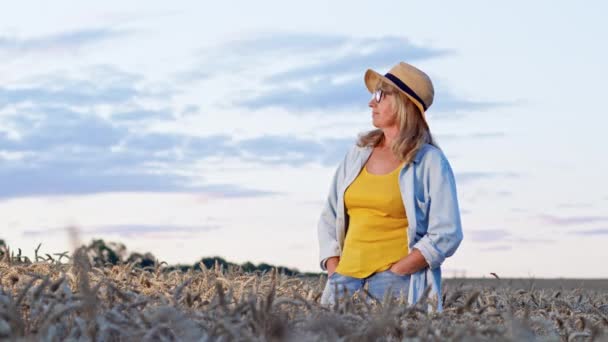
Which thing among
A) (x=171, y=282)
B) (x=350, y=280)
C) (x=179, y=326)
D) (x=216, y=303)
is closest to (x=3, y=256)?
(x=171, y=282)

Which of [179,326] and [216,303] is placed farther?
[216,303]

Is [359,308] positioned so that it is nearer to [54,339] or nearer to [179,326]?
[179,326]

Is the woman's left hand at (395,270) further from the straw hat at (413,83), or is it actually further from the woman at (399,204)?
the straw hat at (413,83)

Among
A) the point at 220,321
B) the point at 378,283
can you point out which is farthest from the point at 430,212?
the point at 220,321

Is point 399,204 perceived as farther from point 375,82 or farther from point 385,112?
point 375,82

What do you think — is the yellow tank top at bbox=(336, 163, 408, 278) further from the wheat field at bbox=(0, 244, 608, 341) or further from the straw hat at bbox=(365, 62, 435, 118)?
the wheat field at bbox=(0, 244, 608, 341)

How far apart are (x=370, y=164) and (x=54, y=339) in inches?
152

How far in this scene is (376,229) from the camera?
22.5 feet

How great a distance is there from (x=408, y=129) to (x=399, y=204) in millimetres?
557

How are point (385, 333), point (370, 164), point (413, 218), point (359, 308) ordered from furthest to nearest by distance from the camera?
point (370, 164), point (413, 218), point (359, 308), point (385, 333)

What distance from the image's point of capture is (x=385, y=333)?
405 centimetres

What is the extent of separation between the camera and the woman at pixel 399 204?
21.9 feet

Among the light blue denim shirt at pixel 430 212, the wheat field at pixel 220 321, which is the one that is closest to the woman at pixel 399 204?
the light blue denim shirt at pixel 430 212

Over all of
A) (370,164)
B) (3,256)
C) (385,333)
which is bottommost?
(385,333)
